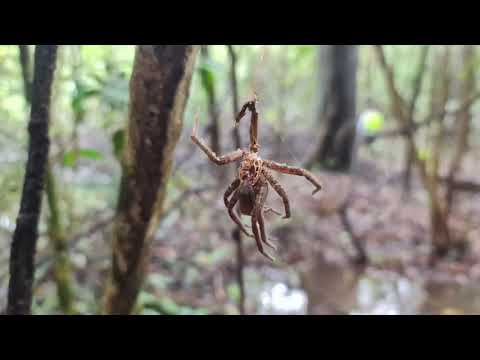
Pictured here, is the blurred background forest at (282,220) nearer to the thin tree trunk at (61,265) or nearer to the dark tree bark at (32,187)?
the thin tree trunk at (61,265)

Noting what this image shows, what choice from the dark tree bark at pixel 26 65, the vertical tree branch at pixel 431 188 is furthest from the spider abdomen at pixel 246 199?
the vertical tree branch at pixel 431 188

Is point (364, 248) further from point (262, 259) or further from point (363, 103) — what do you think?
point (363, 103)

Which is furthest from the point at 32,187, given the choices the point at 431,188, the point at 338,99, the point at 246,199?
the point at 338,99

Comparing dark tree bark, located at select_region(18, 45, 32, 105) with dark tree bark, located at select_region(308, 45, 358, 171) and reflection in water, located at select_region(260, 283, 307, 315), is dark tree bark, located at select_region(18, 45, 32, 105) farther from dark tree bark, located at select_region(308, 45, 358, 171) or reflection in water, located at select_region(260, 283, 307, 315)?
dark tree bark, located at select_region(308, 45, 358, 171)

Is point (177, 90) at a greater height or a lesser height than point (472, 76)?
lesser

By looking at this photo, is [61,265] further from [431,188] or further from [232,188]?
[431,188]

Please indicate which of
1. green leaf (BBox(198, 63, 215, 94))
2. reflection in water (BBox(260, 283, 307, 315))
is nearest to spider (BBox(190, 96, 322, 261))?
green leaf (BBox(198, 63, 215, 94))
